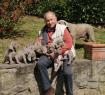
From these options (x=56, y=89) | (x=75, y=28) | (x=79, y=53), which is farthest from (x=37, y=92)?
(x=75, y=28)

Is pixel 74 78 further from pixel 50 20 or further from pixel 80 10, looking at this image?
pixel 80 10

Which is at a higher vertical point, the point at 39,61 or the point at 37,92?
the point at 39,61

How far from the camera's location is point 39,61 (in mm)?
6961

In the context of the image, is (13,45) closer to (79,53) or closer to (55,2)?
(79,53)

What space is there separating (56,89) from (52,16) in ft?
4.19

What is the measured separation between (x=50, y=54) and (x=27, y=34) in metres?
Answer: 4.77

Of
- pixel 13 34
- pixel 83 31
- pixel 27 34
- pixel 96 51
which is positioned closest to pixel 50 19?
pixel 96 51

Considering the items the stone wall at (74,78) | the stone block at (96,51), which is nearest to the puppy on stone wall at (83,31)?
the stone block at (96,51)

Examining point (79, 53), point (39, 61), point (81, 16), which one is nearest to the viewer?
point (39, 61)

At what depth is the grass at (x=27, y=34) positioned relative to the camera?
33.8 feet

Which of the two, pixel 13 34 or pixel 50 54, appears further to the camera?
pixel 13 34

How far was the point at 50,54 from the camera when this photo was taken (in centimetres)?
705

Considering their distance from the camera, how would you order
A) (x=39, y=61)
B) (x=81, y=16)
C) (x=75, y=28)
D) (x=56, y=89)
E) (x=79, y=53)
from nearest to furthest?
(x=39, y=61), (x=56, y=89), (x=79, y=53), (x=75, y=28), (x=81, y=16)

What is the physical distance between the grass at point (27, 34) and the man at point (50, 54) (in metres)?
1.90
